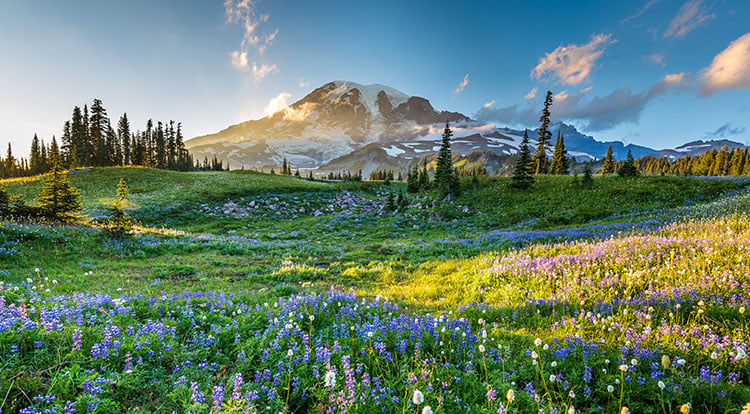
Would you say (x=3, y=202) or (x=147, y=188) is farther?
(x=147, y=188)

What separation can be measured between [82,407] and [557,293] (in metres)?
7.95

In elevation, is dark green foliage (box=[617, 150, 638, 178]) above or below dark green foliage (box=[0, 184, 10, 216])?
above

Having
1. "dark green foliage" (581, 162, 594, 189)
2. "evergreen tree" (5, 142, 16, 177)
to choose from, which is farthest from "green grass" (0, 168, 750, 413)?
"evergreen tree" (5, 142, 16, 177)

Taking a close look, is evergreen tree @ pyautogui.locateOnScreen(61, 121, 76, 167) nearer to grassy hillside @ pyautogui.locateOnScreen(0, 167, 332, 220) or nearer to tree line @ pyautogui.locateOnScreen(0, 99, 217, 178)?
tree line @ pyautogui.locateOnScreen(0, 99, 217, 178)

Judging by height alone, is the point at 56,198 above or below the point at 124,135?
below

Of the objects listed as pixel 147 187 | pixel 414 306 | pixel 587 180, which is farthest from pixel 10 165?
pixel 587 180

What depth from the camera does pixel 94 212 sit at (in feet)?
85.9

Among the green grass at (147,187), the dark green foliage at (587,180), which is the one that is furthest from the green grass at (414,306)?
the green grass at (147,187)

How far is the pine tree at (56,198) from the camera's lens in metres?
16.7

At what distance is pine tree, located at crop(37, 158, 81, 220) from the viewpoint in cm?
1672

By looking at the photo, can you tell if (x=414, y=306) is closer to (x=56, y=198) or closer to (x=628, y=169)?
(x=56, y=198)

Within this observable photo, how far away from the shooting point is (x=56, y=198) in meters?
17.0

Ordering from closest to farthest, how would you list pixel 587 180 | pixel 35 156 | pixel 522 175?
pixel 587 180, pixel 522 175, pixel 35 156

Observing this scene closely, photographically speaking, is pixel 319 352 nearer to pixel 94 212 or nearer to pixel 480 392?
pixel 480 392
